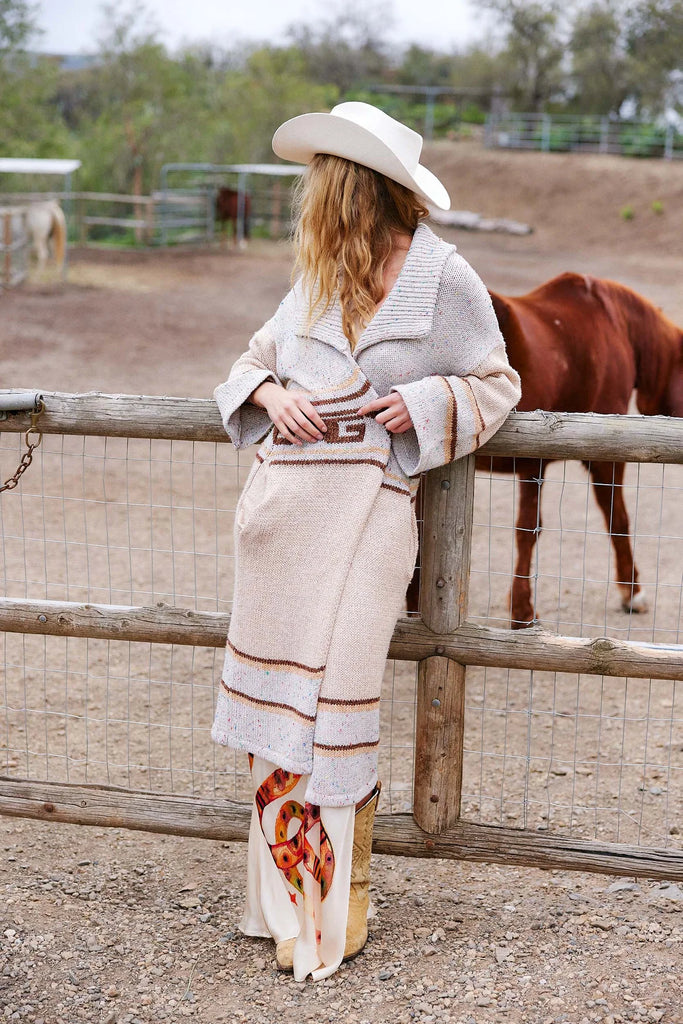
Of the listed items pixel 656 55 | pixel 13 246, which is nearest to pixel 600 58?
pixel 656 55

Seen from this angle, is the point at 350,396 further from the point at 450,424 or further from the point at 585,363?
A: the point at 585,363

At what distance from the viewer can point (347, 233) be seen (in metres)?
2.03

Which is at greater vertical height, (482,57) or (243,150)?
(482,57)

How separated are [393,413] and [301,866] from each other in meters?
0.97

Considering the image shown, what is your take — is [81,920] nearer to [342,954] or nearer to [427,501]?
[342,954]

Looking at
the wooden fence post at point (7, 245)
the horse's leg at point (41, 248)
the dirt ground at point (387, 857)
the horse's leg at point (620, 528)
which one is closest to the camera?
the dirt ground at point (387, 857)

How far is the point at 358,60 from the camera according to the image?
43.1 metres

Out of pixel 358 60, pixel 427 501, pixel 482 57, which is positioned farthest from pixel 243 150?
A: pixel 427 501

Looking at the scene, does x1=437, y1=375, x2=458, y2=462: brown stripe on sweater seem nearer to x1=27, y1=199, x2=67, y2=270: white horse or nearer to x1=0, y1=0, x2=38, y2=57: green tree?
x1=27, y1=199, x2=67, y2=270: white horse

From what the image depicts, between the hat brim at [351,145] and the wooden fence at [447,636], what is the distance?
564 mm

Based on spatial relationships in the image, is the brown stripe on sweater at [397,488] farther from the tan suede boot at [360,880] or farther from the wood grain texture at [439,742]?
the tan suede boot at [360,880]

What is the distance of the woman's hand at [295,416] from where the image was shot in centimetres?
204

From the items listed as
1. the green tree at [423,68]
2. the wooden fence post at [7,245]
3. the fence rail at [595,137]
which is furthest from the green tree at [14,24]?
the green tree at [423,68]

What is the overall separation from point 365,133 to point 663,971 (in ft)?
6.08
